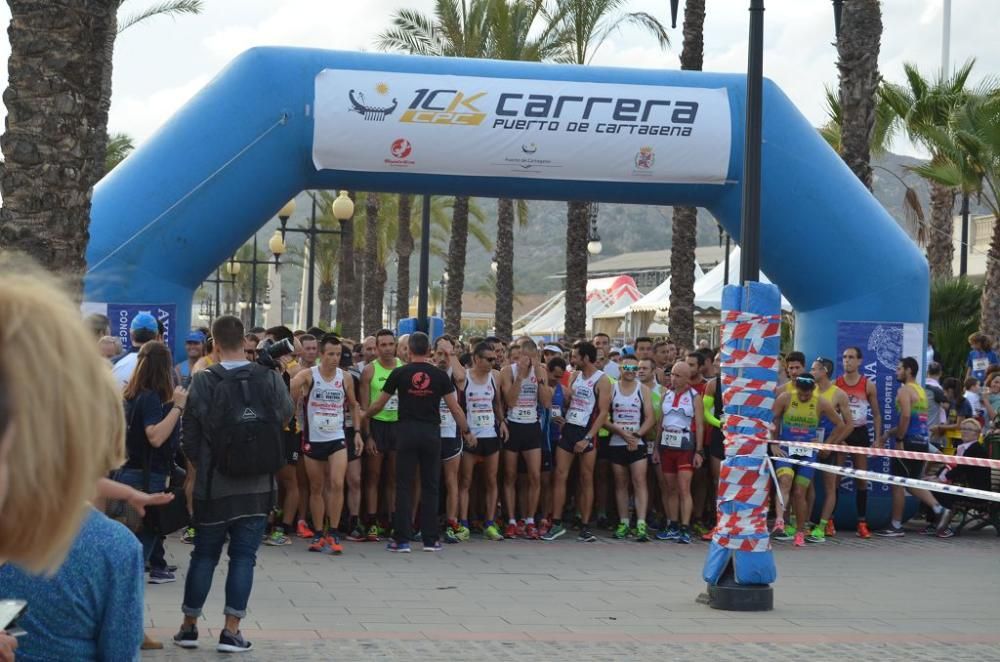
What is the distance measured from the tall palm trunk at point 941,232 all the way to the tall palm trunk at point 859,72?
46.5 ft

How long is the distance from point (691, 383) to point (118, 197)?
19.4 ft

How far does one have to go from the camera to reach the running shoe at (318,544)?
39.5 ft

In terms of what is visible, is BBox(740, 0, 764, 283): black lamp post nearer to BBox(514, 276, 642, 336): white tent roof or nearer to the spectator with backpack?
the spectator with backpack

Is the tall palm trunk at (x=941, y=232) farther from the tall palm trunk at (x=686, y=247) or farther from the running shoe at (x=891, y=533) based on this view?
the running shoe at (x=891, y=533)

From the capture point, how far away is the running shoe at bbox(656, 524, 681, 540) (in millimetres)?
13664

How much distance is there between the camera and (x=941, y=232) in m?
33.0

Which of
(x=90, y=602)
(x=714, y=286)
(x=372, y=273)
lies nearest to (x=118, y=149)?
(x=372, y=273)

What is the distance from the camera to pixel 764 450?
9773 millimetres

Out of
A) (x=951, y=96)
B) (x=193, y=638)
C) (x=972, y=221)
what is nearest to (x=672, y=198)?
(x=193, y=638)

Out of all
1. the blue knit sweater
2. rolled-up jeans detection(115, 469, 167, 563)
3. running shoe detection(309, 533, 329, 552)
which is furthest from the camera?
running shoe detection(309, 533, 329, 552)

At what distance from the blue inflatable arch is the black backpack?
5097 millimetres

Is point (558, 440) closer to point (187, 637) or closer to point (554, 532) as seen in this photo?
point (554, 532)

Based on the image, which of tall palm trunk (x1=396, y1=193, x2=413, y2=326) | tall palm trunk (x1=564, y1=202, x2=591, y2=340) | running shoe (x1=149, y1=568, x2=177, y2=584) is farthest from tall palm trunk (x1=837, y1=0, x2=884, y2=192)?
tall palm trunk (x1=396, y1=193, x2=413, y2=326)

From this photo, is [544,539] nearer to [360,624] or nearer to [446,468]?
[446,468]
